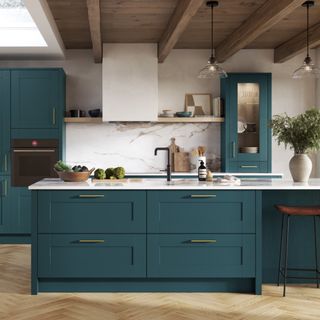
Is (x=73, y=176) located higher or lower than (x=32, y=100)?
lower

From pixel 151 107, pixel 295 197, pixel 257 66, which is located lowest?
pixel 295 197

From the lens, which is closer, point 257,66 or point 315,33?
point 315,33

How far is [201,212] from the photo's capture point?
14.5ft

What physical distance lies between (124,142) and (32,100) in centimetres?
134

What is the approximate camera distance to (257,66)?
7.42m

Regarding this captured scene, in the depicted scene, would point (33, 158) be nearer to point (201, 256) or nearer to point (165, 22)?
point (165, 22)

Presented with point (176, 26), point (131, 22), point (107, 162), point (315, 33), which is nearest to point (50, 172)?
point (107, 162)

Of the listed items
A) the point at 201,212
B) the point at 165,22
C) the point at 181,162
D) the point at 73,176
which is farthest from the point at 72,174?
the point at 181,162

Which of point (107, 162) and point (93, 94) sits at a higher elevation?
point (93, 94)

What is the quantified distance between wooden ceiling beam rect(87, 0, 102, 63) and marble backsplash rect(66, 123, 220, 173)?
3.19 feet

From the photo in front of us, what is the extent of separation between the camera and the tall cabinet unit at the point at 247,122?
704cm

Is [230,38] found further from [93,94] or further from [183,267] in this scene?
[183,267]

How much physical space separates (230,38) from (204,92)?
1.08m

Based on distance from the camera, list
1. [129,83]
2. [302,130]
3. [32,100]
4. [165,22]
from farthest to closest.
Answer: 1. [129,83]
2. [32,100]
3. [165,22]
4. [302,130]
